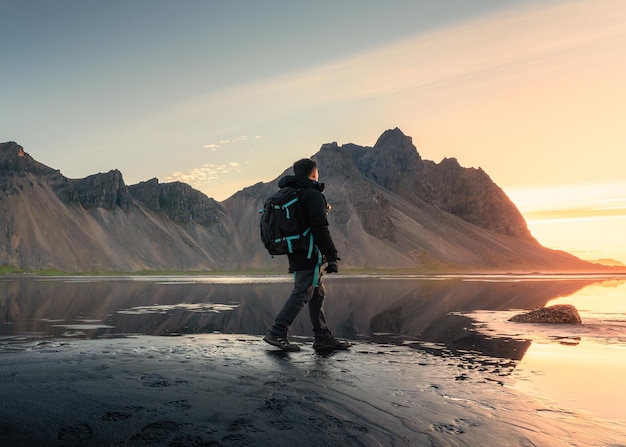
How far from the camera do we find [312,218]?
336 inches

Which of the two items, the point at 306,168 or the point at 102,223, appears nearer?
the point at 306,168

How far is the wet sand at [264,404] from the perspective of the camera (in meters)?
4.19

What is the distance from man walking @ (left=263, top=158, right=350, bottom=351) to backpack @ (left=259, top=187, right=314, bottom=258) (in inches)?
4.3

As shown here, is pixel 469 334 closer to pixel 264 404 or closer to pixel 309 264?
pixel 309 264

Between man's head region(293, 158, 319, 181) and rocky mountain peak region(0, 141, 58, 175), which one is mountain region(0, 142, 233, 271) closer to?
rocky mountain peak region(0, 141, 58, 175)

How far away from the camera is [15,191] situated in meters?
119

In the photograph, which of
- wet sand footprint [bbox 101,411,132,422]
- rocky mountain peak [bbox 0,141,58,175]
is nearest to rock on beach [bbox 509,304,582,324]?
wet sand footprint [bbox 101,411,132,422]

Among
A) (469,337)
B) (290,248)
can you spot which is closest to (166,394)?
(290,248)

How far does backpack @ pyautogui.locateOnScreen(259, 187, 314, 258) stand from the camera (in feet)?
28.3

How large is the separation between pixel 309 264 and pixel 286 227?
0.79 m

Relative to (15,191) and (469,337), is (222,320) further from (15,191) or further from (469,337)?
(15,191)

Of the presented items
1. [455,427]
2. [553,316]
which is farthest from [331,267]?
[553,316]

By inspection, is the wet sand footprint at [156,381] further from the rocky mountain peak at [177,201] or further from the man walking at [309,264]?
the rocky mountain peak at [177,201]

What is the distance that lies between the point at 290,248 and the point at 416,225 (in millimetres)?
190186
